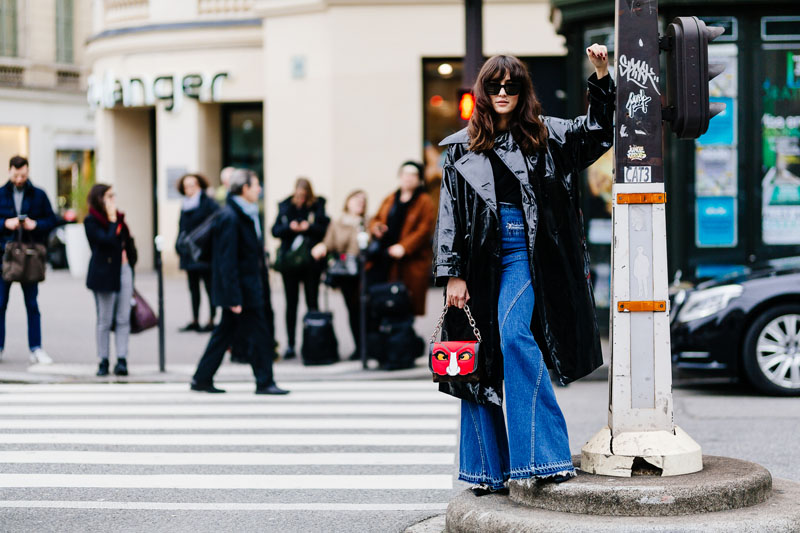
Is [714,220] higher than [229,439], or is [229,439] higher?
[714,220]

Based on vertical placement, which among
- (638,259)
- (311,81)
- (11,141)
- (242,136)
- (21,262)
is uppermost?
(11,141)

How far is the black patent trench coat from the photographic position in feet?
16.8

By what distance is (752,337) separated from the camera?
9789mm

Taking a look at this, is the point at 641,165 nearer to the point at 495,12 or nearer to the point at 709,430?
the point at 709,430

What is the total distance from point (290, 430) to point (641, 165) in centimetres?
408

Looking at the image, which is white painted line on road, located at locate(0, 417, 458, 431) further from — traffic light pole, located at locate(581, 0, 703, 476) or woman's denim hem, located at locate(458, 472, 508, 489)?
traffic light pole, located at locate(581, 0, 703, 476)

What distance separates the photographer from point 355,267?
12227 millimetres

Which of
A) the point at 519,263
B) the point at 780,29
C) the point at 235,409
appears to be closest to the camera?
the point at 519,263

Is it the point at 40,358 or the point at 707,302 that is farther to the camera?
the point at 40,358

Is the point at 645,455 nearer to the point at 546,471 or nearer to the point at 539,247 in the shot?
the point at 546,471

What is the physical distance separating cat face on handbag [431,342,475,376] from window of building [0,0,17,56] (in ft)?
111

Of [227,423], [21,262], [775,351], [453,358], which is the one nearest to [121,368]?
[21,262]

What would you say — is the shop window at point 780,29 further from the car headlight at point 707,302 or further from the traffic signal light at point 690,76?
the traffic signal light at point 690,76

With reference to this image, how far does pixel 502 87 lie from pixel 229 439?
3.89 meters
